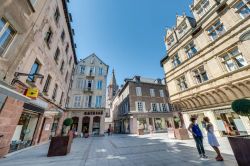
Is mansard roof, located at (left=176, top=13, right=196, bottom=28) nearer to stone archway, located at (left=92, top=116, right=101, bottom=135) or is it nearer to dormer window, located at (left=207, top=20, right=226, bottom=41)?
dormer window, located at (left=207, top=20, right=226, bottom=41)

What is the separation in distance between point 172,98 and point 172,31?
29.9ft

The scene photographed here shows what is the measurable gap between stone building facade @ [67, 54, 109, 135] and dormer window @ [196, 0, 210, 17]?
18975mm

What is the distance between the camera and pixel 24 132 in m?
8.45

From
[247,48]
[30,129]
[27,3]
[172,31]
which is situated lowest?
[30,129]

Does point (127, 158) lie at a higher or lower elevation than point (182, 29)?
lower

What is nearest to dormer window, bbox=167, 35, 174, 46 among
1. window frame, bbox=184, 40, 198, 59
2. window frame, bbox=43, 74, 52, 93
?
window frame, bbox=184, 40, 198, 59

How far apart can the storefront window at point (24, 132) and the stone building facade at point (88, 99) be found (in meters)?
11.9

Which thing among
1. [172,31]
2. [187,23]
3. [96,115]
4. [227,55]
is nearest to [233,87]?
[227,55]

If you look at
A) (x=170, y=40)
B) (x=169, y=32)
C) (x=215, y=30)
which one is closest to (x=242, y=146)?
(x=215, y=30)

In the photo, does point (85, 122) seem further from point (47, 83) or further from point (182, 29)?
point (182, 29)

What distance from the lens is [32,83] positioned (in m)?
8.26

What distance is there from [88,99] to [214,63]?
2048 centimetres

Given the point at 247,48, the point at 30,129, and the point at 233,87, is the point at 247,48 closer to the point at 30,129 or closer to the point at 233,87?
the point at 233,87

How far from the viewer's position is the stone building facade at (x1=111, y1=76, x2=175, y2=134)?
2358 centimetres
